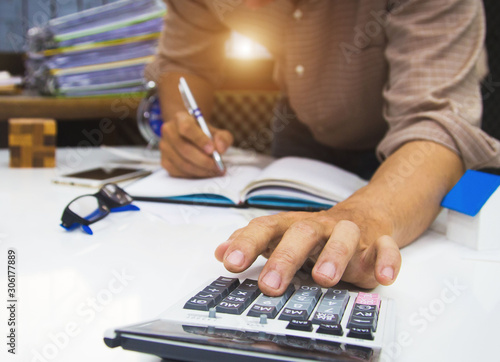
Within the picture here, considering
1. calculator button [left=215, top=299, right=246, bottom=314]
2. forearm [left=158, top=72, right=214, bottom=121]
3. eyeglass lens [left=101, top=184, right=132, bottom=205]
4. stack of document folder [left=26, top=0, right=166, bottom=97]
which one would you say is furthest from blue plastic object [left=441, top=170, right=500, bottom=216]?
stack of document folder [left=26, top=0, right=166, bottom=97]

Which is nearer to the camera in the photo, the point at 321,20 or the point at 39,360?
the point at 39,360

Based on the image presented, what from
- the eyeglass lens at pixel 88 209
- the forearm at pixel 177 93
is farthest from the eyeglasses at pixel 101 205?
the forearm at pixel 177 93

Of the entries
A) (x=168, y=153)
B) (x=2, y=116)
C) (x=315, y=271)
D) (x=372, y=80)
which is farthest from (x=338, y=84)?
(x=2, y=116)

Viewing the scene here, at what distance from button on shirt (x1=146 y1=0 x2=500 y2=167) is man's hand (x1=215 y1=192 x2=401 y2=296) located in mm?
315

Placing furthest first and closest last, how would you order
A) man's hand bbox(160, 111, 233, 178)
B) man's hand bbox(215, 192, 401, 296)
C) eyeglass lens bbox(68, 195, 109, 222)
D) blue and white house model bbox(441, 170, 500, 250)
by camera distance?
1. man's hand bbox(160, 111, 233, 178)
2. eyeglass lens bbox(68, 195, 109, 222)
3. blue and white house model bbox(441, 170, 500, 250)
4. man's hand bbox(215, 192, 401, 296)

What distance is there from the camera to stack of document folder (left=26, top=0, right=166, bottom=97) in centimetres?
136

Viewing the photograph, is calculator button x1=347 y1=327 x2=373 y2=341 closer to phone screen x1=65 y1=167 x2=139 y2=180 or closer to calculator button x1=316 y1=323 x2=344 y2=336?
calculator button x1=316 y1=323 x2=344 y2=336

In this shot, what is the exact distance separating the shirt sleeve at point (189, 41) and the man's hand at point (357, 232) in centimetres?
77

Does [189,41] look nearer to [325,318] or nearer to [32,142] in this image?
[32,142]

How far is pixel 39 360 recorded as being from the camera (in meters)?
0.31

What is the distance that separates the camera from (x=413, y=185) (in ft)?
2.10

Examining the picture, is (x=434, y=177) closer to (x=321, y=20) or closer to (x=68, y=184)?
(x=321, y=20)

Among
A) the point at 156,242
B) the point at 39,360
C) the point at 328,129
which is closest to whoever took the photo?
the point at 39,360

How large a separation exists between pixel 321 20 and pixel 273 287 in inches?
31.8
